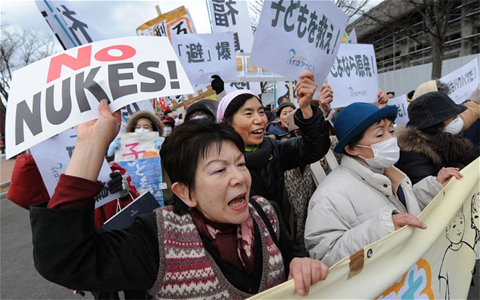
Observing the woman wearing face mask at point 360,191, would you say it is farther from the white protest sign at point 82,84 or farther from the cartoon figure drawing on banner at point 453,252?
the white protest sign at point 82,84

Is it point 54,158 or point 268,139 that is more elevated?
point 54,158

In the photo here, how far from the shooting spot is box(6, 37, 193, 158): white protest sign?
1056 millimetres

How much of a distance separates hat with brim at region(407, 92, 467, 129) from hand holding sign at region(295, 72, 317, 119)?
1.17 m

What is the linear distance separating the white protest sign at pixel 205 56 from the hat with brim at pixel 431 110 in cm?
235

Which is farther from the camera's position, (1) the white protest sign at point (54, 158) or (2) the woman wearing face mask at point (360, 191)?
(1) the white protest sign at point (54, 158)

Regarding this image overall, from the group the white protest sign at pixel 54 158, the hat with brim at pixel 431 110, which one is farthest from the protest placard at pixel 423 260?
the white protest sign at pixel 54 158

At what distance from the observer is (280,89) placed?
7797 millimetres

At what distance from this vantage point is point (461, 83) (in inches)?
158

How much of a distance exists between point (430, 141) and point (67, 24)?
9.71ft

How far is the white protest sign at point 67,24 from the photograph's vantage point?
7.59 feet

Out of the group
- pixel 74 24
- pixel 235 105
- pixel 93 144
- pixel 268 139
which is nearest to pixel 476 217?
pixel 268 139

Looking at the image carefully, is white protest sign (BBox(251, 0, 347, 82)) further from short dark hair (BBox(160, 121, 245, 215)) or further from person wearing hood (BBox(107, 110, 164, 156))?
person wearing hood (BBox(107, 110, 164, 156))

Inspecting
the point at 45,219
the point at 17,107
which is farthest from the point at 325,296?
the point at 17,107

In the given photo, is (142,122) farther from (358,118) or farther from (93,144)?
(93,144)
